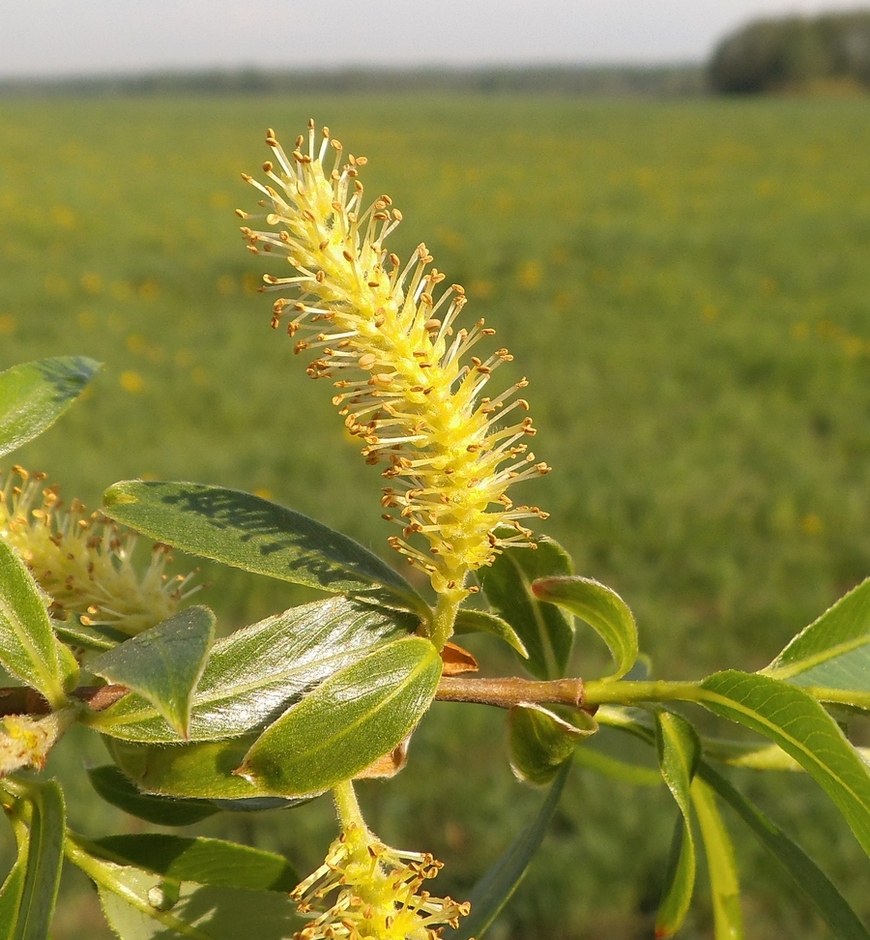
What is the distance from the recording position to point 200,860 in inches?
32.0

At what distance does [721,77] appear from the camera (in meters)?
49.1

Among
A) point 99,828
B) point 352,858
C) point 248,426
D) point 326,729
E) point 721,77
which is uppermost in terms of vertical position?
point 721,77

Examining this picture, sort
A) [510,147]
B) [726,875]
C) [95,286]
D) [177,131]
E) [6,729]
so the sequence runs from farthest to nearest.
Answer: [177,131]
[510,147]
[95,286]
[726,875]
[6,729]

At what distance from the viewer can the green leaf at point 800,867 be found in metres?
0.81

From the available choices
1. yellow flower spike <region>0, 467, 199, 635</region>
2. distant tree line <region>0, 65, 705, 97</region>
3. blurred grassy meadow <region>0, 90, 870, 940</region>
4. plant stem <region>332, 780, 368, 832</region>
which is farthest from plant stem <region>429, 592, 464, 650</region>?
distant tree line <region>0, 65, 705, 97</region>

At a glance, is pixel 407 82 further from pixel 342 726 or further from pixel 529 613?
pixel 342 726

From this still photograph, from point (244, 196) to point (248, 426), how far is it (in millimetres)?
9281

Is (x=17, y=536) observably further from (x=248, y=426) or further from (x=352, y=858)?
(x=248, y=426)

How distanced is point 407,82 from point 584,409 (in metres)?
70.2

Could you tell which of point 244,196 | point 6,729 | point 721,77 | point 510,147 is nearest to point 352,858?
point 6,729

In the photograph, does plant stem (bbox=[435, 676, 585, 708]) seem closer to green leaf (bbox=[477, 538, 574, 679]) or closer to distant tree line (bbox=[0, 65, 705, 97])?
green leaf (bbox=[477, 538, 574, 679])

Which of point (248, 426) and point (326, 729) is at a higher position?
point (326, 729)

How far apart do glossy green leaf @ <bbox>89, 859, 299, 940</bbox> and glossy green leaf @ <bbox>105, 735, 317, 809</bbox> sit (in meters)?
0.13

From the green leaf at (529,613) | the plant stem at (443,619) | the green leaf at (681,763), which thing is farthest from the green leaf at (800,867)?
the plant stem at (443,619)
